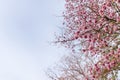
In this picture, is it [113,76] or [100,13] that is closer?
[100,13]

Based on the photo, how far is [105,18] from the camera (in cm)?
1394

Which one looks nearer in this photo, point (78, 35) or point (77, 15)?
point (78, 35)

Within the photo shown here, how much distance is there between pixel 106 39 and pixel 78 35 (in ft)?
3.82

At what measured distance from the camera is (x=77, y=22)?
15547 millimetres

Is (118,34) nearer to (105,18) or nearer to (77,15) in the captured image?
(105,18)

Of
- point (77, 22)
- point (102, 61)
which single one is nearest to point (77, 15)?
point (77, 22)

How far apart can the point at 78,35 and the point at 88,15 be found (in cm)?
150

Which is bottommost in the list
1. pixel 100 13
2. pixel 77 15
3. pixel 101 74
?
pixel 101 74

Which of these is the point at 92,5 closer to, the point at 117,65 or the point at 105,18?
the point at 105,18

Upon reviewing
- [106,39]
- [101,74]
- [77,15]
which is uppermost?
[77,15]

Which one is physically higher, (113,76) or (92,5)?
(92,5)

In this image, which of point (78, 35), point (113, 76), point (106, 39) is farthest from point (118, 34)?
point (113, 76)

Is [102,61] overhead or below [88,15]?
below

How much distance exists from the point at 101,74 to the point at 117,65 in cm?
81
